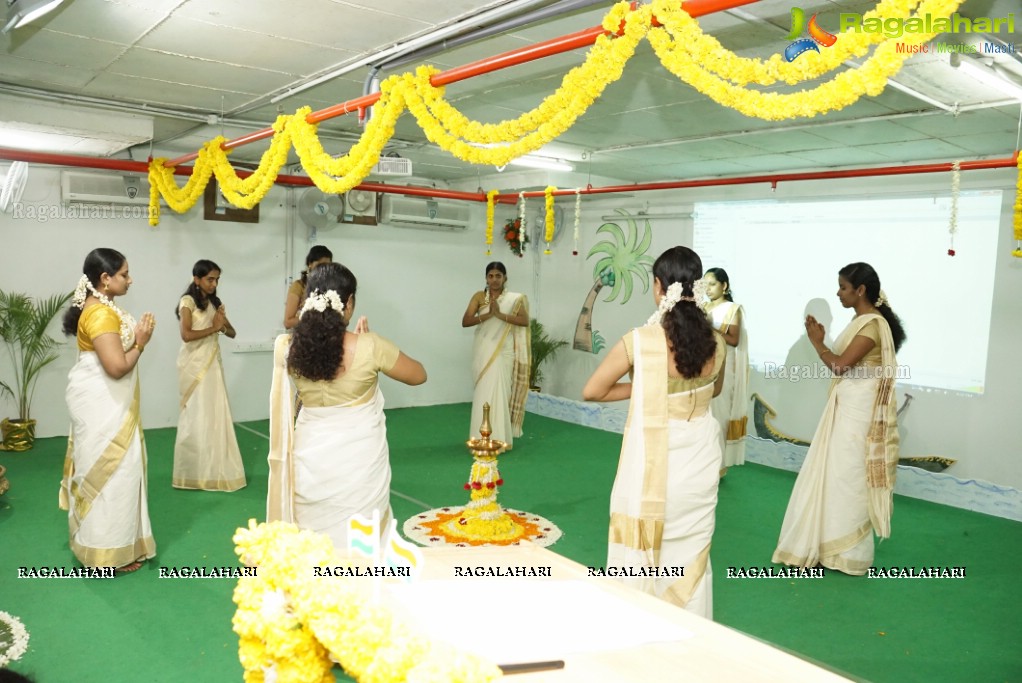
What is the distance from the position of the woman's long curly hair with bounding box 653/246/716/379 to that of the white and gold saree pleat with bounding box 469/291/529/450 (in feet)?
13.3

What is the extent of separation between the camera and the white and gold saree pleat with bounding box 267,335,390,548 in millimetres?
3043

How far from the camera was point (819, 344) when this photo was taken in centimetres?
435

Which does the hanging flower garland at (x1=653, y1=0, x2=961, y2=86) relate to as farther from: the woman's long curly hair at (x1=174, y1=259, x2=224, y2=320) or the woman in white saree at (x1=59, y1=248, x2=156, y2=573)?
the woman's long curly hair at (x1=174, y1=259, x2=224, y2=320)

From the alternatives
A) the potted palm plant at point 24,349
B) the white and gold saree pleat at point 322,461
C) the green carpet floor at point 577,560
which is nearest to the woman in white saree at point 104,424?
the green carpet floor at point 577,560

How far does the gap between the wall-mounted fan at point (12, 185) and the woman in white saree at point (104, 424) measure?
3.58 m

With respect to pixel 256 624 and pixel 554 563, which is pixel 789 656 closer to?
pixel 554 563

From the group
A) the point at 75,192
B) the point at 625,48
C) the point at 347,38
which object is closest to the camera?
the point at 625,48

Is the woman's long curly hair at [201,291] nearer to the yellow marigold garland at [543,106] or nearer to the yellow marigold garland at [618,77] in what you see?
the yellow marigold garland at [618,77]

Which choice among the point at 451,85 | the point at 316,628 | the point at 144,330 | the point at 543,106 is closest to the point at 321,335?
the point at 543,106

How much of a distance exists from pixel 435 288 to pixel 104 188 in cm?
394

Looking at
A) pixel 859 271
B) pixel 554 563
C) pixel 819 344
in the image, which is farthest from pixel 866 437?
pixel 554 563

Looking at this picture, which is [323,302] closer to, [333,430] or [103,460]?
[333,430]

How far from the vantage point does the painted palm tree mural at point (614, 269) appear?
8609mm

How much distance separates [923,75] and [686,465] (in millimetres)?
2654
